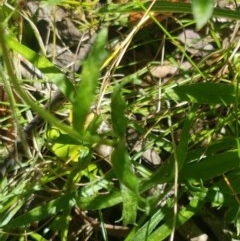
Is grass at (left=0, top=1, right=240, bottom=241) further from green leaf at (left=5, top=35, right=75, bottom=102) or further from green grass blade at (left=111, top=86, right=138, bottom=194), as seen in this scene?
green grass blade at (left=111, top=86, right=138, bottom=194)

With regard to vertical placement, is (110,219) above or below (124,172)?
below

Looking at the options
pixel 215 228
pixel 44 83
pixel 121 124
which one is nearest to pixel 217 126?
pixel 215 228

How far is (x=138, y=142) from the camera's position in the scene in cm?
185

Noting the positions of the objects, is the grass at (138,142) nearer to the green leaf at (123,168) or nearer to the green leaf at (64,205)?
the green leaf at (64,205)

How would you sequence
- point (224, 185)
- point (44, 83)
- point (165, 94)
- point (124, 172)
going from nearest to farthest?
point (124, 172), point (224, 185), point (165, 94), point (44, 83)

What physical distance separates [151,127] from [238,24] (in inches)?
17.3

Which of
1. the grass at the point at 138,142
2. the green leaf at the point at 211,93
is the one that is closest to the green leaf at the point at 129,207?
the grass at the point at 138,142

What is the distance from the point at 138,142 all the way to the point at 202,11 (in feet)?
2.63

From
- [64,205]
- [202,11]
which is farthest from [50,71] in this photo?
[202,11]

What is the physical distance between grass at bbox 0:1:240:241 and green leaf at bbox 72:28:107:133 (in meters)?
0.34

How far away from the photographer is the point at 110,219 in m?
1.81

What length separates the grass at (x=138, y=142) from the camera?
1.62 meters

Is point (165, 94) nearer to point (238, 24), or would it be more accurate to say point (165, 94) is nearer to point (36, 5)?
point (238, 24)

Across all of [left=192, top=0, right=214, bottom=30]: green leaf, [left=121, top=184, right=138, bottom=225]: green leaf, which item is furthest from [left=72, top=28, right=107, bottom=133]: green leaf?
[left=121, top=184, right=138, bottom=225]: green leaf
